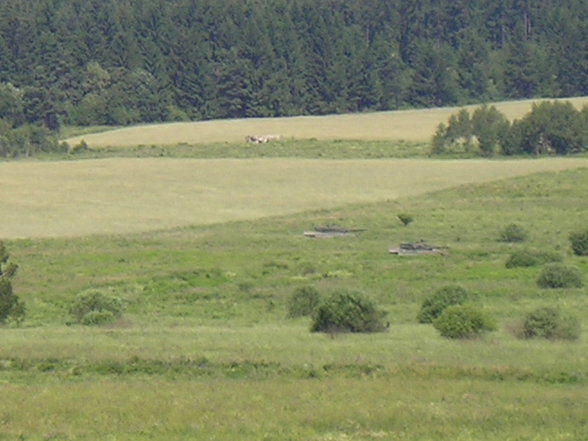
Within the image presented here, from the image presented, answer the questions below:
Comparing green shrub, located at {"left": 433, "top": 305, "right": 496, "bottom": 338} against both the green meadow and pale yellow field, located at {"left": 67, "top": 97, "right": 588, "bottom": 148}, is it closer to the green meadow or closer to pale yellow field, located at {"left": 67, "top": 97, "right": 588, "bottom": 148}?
the green meadow

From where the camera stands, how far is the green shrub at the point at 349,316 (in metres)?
30.6

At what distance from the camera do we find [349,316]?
30719mm

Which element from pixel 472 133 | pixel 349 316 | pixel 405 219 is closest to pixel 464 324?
pixel 349 316

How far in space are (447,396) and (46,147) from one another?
89.7m

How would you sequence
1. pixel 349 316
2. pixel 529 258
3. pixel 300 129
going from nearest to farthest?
pixel 349 316
pixel 529 258
pixel 300 129

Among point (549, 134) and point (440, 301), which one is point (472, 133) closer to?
point (549, 134)

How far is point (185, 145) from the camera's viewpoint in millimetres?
109125

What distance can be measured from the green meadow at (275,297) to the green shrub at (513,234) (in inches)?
34.6

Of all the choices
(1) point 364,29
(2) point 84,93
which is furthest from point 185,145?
(1) point 364,29

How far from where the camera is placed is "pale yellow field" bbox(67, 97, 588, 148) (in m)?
114

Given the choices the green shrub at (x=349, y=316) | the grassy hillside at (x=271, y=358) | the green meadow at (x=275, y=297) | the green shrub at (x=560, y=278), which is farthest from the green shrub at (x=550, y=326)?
the green shrub at (x=560, y=278)

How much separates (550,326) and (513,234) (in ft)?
82.9

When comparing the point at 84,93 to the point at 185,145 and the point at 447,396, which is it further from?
the point at 447,396

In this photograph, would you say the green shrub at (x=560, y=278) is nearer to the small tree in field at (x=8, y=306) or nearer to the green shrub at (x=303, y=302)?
the green shrub at (x=303, y=302)
